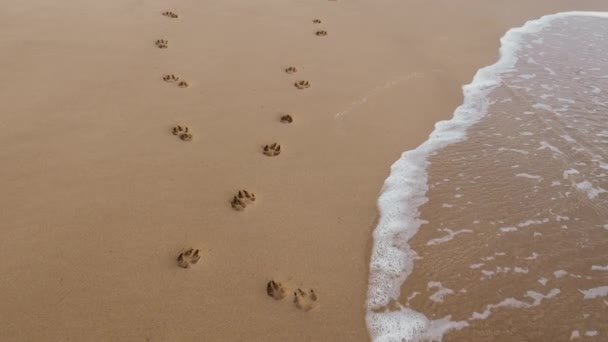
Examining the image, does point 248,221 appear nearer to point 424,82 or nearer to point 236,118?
point 236,118

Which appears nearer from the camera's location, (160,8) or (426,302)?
(426,302)

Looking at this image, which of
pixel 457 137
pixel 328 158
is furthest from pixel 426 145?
pixel 328 158

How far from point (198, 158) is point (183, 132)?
52 cm

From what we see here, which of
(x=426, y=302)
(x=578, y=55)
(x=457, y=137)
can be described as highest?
(x=578, y=55)

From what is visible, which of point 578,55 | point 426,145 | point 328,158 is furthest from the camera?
point 578,55

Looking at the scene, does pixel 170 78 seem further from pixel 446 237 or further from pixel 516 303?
pixel 516 303

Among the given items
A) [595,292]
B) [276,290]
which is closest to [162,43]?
[276,290]

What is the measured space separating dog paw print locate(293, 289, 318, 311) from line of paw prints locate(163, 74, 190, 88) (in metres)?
3.72

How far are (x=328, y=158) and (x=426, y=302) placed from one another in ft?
6.63

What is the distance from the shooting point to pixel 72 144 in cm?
466

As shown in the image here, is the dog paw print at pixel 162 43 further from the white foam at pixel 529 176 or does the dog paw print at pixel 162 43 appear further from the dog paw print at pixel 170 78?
the white foam at pixel 529 176

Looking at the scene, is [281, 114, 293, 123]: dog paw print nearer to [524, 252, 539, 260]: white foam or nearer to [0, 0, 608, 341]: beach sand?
[0, 0, 608, 341]: beach sand

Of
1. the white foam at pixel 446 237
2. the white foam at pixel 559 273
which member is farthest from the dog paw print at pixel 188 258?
the white foam at pixel 559 273

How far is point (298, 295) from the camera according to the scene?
3.37 meters
